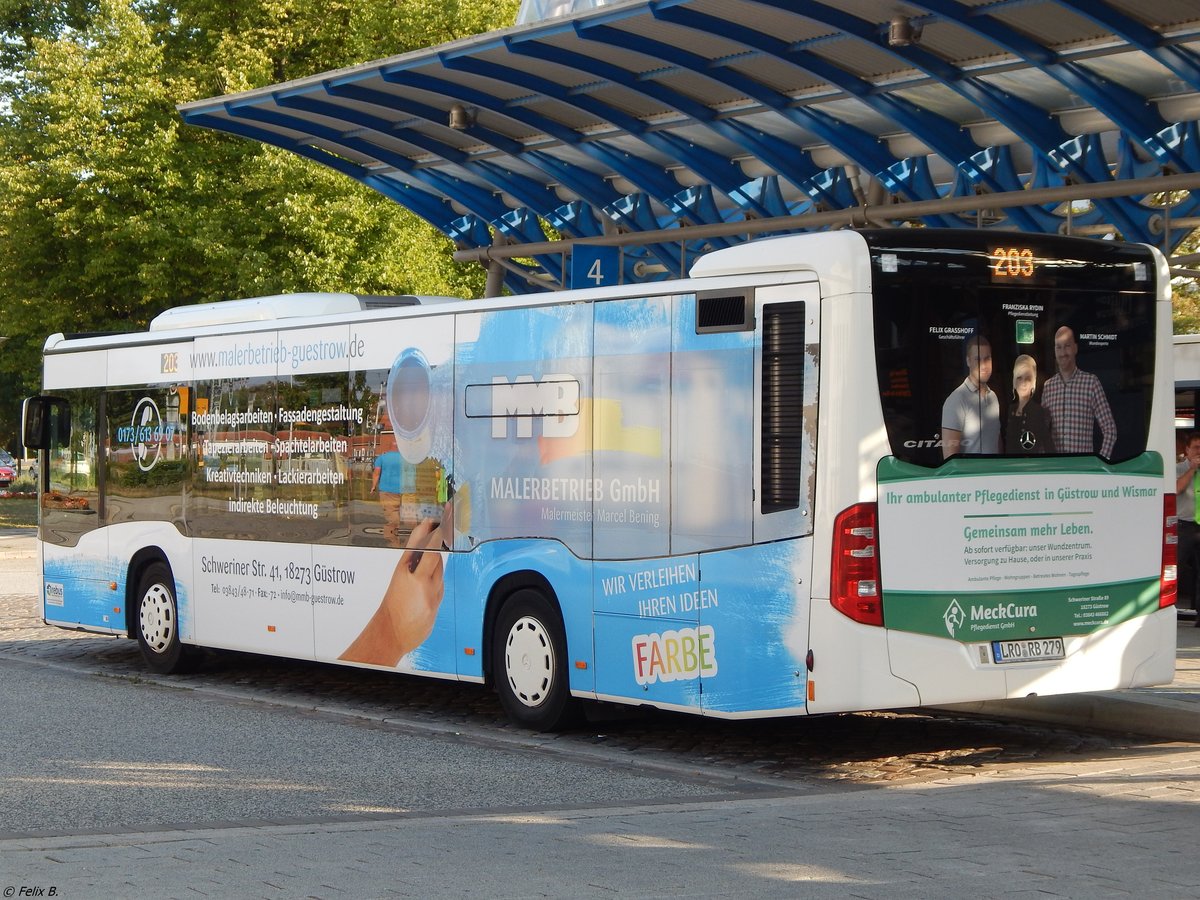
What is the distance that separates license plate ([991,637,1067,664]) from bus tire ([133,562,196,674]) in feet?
24.1

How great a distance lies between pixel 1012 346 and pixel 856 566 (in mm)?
1587

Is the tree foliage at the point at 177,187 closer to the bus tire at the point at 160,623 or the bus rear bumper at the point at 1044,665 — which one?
the bus tire at the point at 160,623

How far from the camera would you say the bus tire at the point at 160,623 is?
47.7 ft

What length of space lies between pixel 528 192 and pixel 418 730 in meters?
12.7

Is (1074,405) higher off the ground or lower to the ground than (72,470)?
higher

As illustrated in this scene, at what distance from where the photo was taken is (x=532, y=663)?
11.3 meters

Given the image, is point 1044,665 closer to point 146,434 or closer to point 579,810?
point 579,810

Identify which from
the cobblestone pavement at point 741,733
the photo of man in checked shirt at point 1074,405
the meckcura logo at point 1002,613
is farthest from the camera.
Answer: the cobblestone pavement at point 741,733

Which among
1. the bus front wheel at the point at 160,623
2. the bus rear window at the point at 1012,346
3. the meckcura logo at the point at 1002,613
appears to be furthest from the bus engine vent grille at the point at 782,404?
the bus front wheel at the point at 160,623

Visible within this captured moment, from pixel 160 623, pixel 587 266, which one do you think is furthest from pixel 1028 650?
pixel 587 266

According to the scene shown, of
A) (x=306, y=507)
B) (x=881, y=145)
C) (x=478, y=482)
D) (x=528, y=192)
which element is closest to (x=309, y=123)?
(x=528, y=192)

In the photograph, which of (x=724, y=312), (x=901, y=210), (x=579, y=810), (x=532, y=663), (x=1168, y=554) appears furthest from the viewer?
(x=901, y=210)

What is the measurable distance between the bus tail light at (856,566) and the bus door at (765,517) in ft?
0.58

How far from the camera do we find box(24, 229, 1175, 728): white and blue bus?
9414 mm
